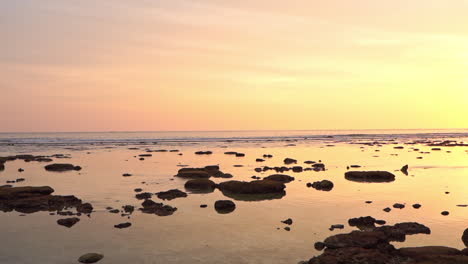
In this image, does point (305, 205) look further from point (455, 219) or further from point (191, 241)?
point (191, 241)

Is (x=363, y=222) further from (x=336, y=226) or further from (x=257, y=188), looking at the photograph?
(x=257, y=188)

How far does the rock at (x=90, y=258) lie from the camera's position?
534 inches

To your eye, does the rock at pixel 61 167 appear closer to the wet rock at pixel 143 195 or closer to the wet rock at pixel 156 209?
the wet rock at pixel 143 195

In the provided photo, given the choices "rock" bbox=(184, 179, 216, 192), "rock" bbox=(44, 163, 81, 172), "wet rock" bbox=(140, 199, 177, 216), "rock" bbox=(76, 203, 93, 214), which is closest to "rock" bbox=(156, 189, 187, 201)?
"wet rock" bbox=(140, 199, 177, 216)

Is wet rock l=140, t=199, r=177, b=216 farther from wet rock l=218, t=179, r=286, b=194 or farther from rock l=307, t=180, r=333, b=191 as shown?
rock l=307, t=180, r=333, b=191

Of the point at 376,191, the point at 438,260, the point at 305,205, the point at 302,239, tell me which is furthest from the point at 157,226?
the point at 376,191

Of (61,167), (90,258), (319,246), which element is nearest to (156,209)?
(90,258)

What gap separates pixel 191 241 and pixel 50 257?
531 centimetres

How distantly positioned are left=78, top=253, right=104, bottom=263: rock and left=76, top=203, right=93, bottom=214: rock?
25.3ft

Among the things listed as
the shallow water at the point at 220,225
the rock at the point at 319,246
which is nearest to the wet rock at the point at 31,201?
the shallow water at the point at 220,225

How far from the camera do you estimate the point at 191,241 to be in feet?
52.5

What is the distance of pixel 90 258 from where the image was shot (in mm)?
13625

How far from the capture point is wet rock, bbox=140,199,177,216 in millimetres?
21047

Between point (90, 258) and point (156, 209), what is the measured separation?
8049mm
